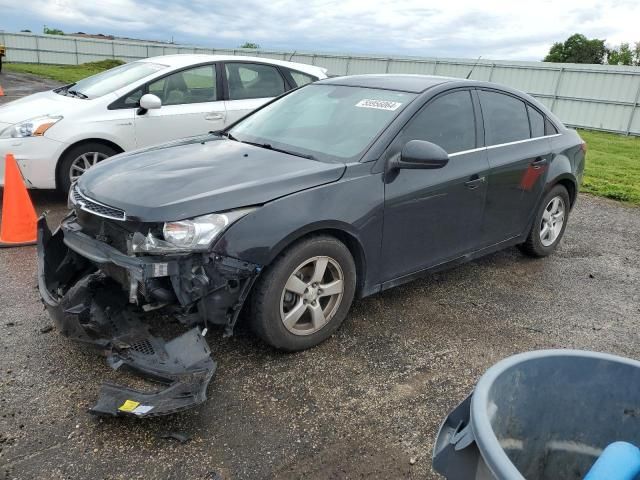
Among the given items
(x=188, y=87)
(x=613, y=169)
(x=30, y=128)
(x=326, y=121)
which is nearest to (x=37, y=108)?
(x=30, y=128)

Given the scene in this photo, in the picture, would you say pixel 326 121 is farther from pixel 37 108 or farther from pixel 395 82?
pixel 37 108

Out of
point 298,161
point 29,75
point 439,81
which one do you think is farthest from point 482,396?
point 29,75

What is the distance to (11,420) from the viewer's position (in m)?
2.62

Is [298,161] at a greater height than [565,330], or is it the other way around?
[298,161]

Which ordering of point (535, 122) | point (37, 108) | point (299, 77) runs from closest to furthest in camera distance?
1. point (535, 122)
2. point (37, 108)
3. point (299, 77)

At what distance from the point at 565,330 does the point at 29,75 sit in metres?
26.5

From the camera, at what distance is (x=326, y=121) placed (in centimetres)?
397

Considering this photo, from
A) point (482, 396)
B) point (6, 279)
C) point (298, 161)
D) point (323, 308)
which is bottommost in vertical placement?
point (6, 279)

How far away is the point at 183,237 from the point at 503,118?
3001 millimetres

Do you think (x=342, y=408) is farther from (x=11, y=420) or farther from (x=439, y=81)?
(x=439, y=81)

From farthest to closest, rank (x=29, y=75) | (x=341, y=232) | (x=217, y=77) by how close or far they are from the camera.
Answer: (x=29, y=75)
(x=217, y=77)
(x=341, y=232)

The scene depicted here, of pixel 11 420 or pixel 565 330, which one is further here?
pixel 565 330

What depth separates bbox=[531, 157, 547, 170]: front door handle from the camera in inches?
182

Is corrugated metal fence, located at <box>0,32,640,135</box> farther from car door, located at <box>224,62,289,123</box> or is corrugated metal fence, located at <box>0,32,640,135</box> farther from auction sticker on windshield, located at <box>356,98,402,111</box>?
auction sticker on windshield, located at <box>356,98,402,111</box>
